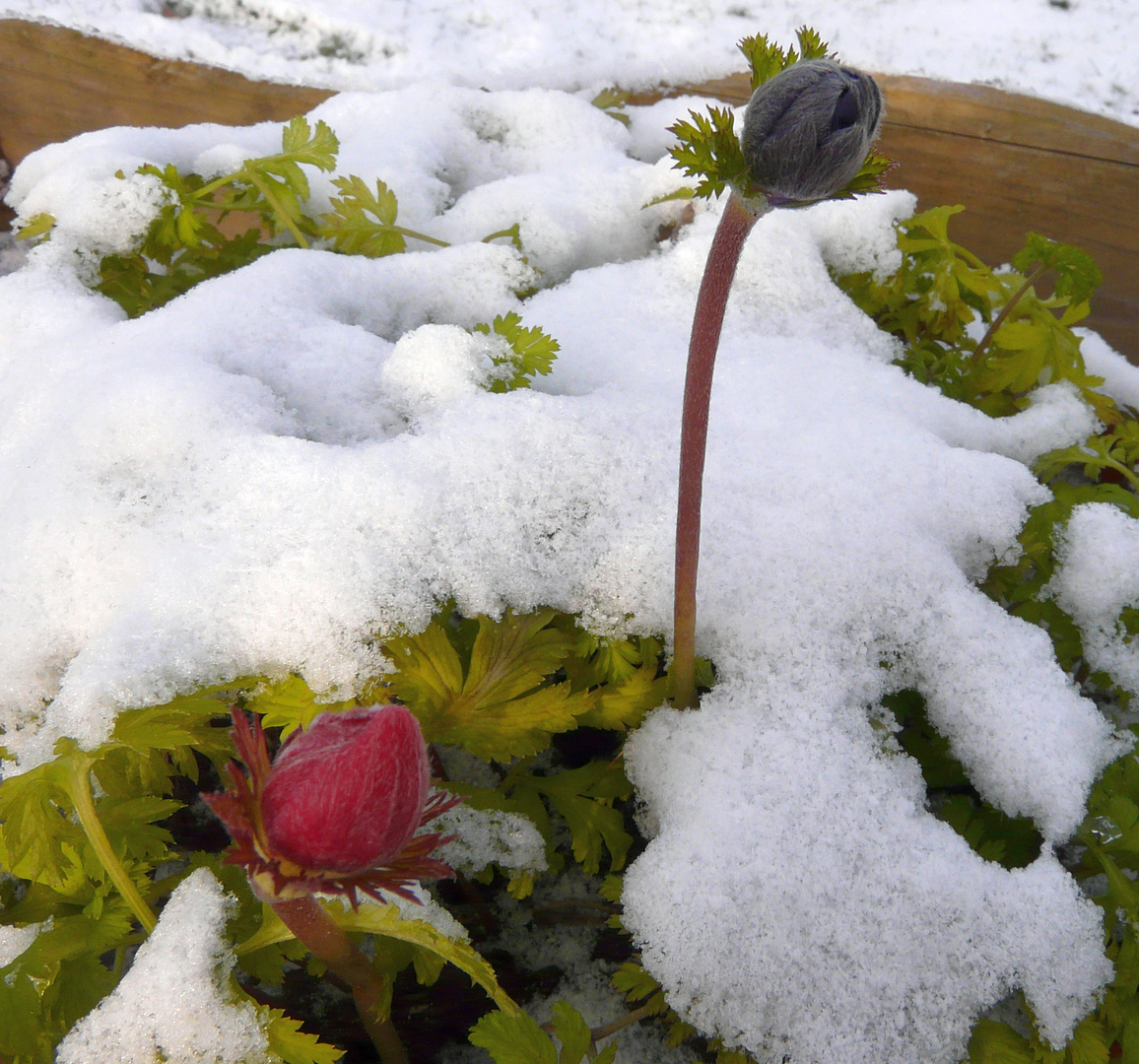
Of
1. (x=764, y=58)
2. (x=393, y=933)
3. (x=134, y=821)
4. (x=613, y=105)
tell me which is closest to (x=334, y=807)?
(x=393, y=933)

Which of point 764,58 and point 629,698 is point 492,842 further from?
point 764,58

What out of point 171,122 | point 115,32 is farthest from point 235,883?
point 115,32

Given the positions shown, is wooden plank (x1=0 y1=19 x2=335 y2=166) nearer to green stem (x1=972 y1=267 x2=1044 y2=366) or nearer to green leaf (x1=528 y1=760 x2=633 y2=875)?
green stem (x1=972 y1=267 x2=1044 y2=366)

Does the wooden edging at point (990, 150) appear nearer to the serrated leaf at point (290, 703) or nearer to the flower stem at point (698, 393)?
the flower stem at point (698, 393)

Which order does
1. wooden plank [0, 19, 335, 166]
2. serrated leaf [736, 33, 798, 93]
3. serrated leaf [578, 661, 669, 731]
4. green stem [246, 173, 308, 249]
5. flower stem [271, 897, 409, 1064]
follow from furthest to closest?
wooden plank [0, 19, 335, 166], green stem [246, 173, 308, 249], serrated leaf [578, 661, 669, 731], flower stem [271, 897, 409, 1064], serrated leaf [736, 33, 798, 93]

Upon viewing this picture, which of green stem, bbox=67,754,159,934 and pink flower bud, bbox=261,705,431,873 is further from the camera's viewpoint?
green stem, bbox=67,754,159,934

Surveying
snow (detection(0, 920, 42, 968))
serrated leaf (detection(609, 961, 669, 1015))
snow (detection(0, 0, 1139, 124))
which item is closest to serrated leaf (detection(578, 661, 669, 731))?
serrated leaf (detection(609, 961, 669, 1015))

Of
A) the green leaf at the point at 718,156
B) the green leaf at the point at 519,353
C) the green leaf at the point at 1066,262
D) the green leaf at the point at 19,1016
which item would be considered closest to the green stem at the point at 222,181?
the green leaf at the point at 519,353

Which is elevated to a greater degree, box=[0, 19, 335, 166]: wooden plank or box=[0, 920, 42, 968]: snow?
box=[0, 19, 335, 166]: wooden plank
